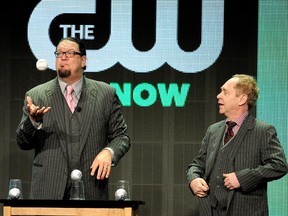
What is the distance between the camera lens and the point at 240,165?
15.9 feet

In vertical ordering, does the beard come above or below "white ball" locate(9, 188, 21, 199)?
above

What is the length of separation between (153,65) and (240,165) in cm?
187

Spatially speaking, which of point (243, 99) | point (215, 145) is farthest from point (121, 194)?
point (243, 99)

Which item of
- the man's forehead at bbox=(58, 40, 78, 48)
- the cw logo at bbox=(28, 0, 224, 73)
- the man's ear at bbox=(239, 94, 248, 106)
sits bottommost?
the man's ear at bbox=(239, 94, 248, 106)

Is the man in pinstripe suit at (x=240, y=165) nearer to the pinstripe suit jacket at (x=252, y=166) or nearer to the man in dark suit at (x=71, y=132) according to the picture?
the pinstripe suit jacket at (x=252, y=166)

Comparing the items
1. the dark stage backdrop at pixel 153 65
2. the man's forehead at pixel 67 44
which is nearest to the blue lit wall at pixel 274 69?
the dark stage backdrop at pixel 153 65

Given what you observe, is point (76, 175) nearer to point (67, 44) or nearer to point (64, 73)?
point (64, 73)

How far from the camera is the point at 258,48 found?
6488 millimetres

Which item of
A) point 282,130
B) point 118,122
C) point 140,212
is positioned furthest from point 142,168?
point 118,122

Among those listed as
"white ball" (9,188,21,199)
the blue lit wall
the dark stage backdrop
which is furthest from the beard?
the blue lit wall

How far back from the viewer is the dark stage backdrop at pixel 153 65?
647cm

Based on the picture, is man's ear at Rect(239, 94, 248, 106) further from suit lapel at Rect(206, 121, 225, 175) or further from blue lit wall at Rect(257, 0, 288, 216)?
Answer: blue lit wall at Rect(257, 0, 288, 216)

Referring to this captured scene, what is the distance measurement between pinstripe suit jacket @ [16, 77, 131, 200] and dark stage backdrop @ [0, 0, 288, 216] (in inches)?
62.6

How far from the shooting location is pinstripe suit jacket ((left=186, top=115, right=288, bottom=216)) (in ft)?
15.7
